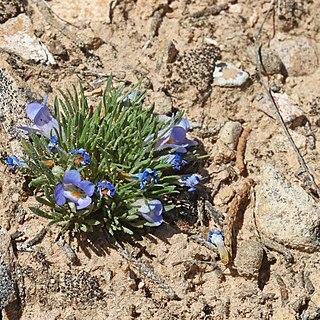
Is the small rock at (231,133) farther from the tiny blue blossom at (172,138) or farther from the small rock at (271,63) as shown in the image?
the small rock at (271,63)

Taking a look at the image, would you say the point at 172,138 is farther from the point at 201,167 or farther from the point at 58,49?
the point at 58,49

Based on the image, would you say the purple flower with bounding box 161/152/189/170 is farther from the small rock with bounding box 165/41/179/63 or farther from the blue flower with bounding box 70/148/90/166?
the small rock with bounding box 165/41/179/63


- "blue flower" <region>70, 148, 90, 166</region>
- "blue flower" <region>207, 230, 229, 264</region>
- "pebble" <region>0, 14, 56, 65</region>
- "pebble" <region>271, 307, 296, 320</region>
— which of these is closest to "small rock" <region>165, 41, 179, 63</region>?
"pebble" <region>0, 14, 56, 65</region>

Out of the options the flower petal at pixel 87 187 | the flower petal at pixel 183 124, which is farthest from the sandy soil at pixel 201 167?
the flower petal at pixel 87 187

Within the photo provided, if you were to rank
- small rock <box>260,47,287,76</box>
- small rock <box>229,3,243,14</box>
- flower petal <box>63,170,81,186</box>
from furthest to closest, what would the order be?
small rock <box>229,3,243,14</box> → small rock <box>260,47,287,76</box> → flower petal <box>63,170,81,186</box>

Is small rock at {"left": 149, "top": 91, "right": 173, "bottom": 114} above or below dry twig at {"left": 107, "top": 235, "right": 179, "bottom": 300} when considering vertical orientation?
above

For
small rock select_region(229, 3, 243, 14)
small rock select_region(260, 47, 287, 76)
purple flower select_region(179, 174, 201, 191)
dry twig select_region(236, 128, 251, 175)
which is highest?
small rock select_region(229, 3, 243, 14)
